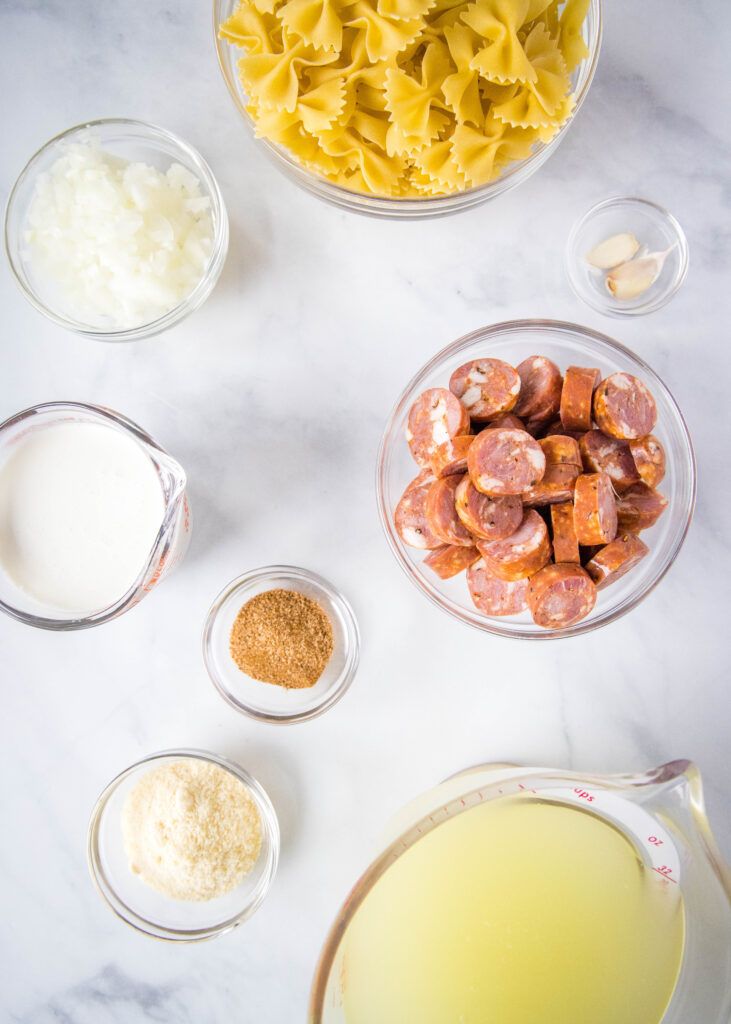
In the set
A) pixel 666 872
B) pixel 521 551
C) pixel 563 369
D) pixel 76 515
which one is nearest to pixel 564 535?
pixel 521 551

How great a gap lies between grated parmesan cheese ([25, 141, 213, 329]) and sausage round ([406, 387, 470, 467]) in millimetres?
424

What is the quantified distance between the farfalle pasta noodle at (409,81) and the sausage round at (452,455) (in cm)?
35

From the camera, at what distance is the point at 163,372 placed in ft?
4.44

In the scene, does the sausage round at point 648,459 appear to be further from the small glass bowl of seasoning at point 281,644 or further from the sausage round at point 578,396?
the small glass bowl of seasoning at point 281,644

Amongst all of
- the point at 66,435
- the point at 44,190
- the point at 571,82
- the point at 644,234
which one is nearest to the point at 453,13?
the point at 571,82

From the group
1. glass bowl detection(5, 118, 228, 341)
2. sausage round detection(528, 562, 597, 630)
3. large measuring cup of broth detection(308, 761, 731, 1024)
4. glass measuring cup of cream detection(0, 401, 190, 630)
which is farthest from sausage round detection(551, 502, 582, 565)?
glass bowl detection(5, 118, 228, 341)

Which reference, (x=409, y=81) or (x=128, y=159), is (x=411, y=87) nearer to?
(x=409, y=81)

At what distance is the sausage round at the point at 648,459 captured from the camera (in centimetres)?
111

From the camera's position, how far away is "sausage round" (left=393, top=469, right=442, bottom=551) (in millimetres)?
1159

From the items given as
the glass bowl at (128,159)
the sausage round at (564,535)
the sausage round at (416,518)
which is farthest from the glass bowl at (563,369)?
the glass bowl at (128,159)

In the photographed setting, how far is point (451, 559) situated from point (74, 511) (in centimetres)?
57

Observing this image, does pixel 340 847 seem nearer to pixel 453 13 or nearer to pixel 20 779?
pixel 20 779

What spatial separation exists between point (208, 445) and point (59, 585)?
0.32 metres

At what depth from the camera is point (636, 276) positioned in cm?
131
